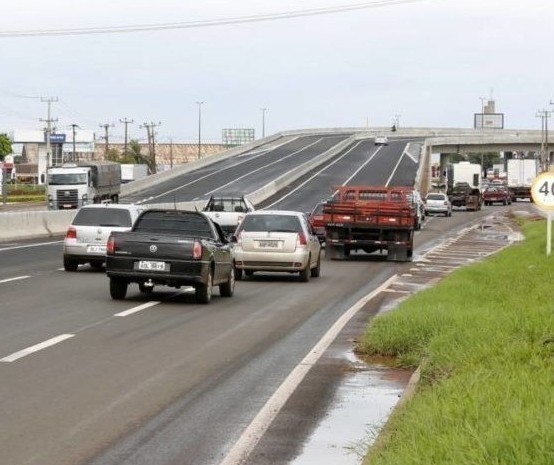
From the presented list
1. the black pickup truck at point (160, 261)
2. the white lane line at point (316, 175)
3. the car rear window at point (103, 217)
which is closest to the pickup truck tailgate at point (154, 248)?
the black pickup truck at point (160, 261)

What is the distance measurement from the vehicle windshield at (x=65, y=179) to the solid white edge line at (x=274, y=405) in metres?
51.2

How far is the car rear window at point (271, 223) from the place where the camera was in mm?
26578

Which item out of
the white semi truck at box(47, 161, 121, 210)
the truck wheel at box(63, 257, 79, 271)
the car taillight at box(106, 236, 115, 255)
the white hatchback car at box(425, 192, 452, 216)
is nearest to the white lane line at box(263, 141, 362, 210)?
the white hatchback car at box(425, 192, 452, 216)

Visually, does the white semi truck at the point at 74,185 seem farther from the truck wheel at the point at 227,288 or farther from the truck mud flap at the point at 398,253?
the truck wheel at the point at 227,288

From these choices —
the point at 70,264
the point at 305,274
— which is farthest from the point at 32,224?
the point at 305,274

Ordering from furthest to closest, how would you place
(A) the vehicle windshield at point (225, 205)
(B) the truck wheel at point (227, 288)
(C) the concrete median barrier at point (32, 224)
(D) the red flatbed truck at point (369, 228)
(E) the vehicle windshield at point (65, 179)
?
1. (E) the vehicle windshield at point (65, 179)
2. (A) the vehicle windshield at point (225, 205)
3. (C) the concrete median barrier at point (32, 224)
4. (D) the red flatbed truck at point (369, 228)
5. (B) the truck wheel at point (227, 288)

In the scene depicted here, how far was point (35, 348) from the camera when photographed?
1353 cm

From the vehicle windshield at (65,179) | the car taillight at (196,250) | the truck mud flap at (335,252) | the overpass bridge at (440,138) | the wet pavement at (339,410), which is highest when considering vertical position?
the overpass bridge at (440,138)

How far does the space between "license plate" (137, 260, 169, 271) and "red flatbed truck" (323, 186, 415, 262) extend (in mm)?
14874

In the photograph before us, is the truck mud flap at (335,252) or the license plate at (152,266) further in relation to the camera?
the truck mud flap at (335,252)

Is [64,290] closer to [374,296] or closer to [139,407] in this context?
[374,296]

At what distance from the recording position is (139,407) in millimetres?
10023

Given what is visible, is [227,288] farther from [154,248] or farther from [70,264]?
[70,264]

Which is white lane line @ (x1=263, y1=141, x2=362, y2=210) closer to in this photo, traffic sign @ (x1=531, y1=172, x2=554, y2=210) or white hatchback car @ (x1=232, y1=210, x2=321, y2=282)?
white hatchback car @ (x1=232, y1=210, x2=321, y2=282)
